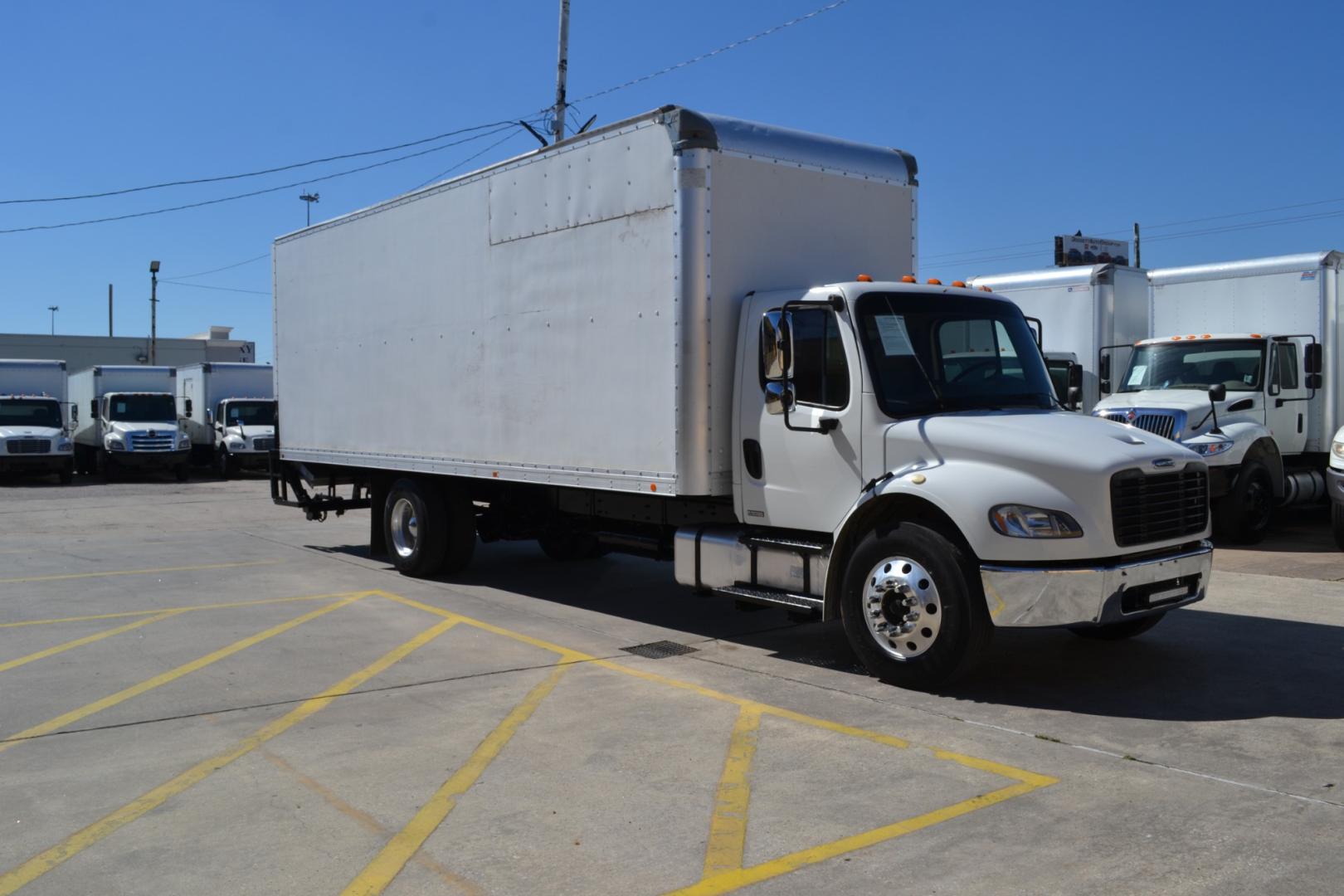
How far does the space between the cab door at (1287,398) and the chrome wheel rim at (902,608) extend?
996 cm

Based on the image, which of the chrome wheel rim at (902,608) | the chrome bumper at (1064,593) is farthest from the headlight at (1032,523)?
the chrome wheel rim at (902,608)

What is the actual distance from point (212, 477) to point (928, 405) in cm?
2864

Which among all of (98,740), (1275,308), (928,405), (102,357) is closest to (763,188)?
(928,405)

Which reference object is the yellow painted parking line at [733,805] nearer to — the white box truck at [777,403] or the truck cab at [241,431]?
the white box truck at [777,403]

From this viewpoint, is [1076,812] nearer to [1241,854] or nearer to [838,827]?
[1241,854]

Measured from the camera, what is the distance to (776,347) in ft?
24.8

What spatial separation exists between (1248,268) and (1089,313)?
2121 millimetres

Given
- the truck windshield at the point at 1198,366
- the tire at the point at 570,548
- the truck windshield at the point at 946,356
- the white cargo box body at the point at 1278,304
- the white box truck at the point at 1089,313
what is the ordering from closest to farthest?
the truck windshield at the point at 946,356 → the tire at the point at 570,548 → the truck windshield at the point at 1198,366 → the white cargo box body at the point at 1278,304 → the white box truck at the point at 1089,313

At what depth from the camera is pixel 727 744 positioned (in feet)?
19.7

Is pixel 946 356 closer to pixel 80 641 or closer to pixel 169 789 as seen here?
pixel 169 789

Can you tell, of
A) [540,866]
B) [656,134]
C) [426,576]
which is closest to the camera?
[540,866]

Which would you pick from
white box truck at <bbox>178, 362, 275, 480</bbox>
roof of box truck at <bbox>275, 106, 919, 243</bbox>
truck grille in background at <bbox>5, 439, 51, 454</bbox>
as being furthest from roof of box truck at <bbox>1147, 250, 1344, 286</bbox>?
truck grille in background at <bbox>5, 439, 51, 454</bbox>

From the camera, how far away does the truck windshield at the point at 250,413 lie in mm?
31672

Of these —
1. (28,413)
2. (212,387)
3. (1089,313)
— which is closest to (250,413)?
(212,387)
